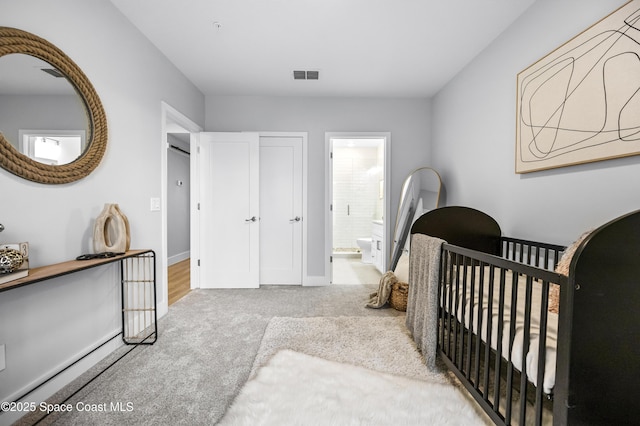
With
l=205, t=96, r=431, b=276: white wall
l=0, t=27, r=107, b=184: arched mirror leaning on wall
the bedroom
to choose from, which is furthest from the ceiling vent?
l=0, t=27, r=107, b=184: arched mirror leaning on wall

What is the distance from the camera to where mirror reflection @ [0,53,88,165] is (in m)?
1.26

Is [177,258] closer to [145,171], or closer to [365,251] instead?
[145,171]

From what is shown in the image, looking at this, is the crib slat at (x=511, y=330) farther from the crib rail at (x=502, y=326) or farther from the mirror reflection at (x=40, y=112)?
the mirror reflection at (x=40, y=112)

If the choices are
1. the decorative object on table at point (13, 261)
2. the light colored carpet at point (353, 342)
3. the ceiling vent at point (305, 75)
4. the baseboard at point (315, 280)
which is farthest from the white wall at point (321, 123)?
the decorative object on table at point (13, 261)

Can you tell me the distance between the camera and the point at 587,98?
55.2 inches

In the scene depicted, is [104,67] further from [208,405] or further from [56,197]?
[208,405]

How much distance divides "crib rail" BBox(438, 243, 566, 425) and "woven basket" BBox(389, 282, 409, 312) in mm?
826

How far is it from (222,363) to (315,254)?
6.15ft

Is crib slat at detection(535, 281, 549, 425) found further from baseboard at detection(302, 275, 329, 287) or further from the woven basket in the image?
baseboard at detection(302, 275, 329, 287)

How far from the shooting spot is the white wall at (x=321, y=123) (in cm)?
340

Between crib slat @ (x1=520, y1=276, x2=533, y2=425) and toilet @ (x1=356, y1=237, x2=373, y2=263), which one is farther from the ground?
crib slat @ (x1=520, y1=276, x2=533, y2=425)

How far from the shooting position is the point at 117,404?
1.37m

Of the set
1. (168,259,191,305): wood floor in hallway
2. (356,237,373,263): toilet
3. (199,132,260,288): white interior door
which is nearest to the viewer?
(168,259,191,305): wood floor in hallway

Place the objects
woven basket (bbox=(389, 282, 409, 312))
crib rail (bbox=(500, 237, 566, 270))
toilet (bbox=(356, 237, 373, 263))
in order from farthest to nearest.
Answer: toilet (bbox=(356, 237, 373, 263)), woven basket (bbox=(389, 282, 409, 312)), crib rail (bbox=(500, 237, 566, 270))
